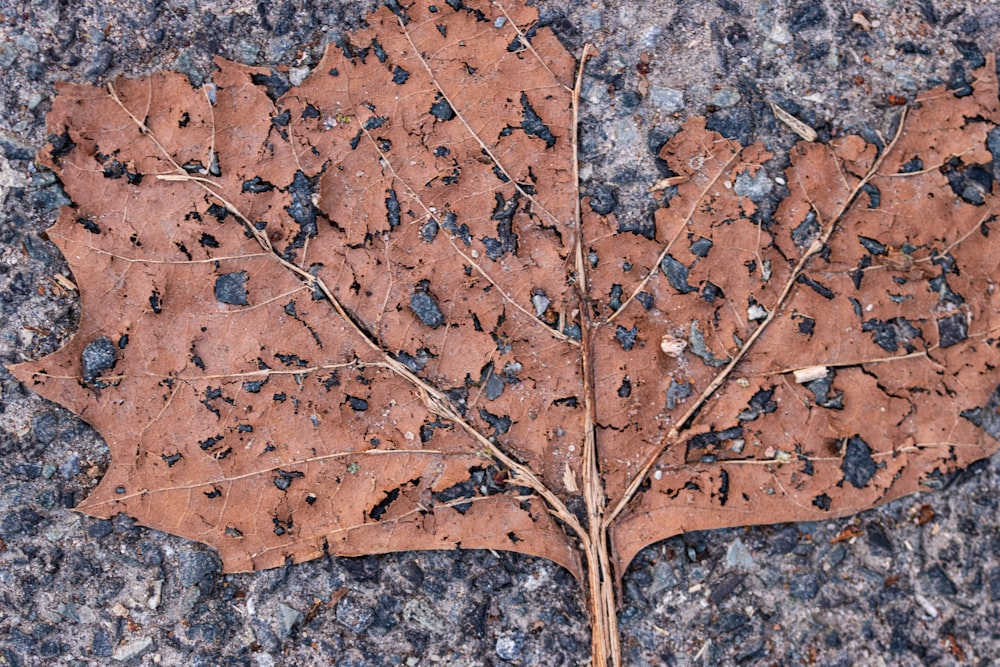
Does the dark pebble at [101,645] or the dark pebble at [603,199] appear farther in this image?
the dark pebble at [101,645]

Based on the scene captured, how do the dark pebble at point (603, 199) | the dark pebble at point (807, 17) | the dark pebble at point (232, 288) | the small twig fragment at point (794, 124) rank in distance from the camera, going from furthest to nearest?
1. the dark pebble at point (807, 17)
2. the small twig fragment at point (794, 124)
3. the dark pebble at point (603, 199)
4. the dark pebble at point (232, 288)

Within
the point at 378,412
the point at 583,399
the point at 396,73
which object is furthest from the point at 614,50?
the point at 378,412

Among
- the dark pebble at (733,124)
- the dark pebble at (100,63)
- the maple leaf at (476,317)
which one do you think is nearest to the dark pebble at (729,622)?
the maple leaf at (476,317)

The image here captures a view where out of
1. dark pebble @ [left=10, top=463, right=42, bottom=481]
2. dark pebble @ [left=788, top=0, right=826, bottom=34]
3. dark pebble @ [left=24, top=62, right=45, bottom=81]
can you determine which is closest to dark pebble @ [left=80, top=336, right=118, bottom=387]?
dark pebble @ [left=10, top=463, right=42, bottom=481]

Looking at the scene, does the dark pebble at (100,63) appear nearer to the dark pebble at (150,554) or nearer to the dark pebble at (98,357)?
the dark pebble at (98,357)

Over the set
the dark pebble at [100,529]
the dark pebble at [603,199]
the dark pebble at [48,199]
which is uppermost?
the dark pebble at [603,199]

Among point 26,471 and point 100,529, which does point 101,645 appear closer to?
point 100,529

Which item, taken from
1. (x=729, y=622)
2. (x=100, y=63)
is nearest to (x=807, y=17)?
(x=729, y=622)

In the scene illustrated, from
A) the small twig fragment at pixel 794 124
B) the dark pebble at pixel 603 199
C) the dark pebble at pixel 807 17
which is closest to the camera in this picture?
the dark pebble at pixel 603 199
